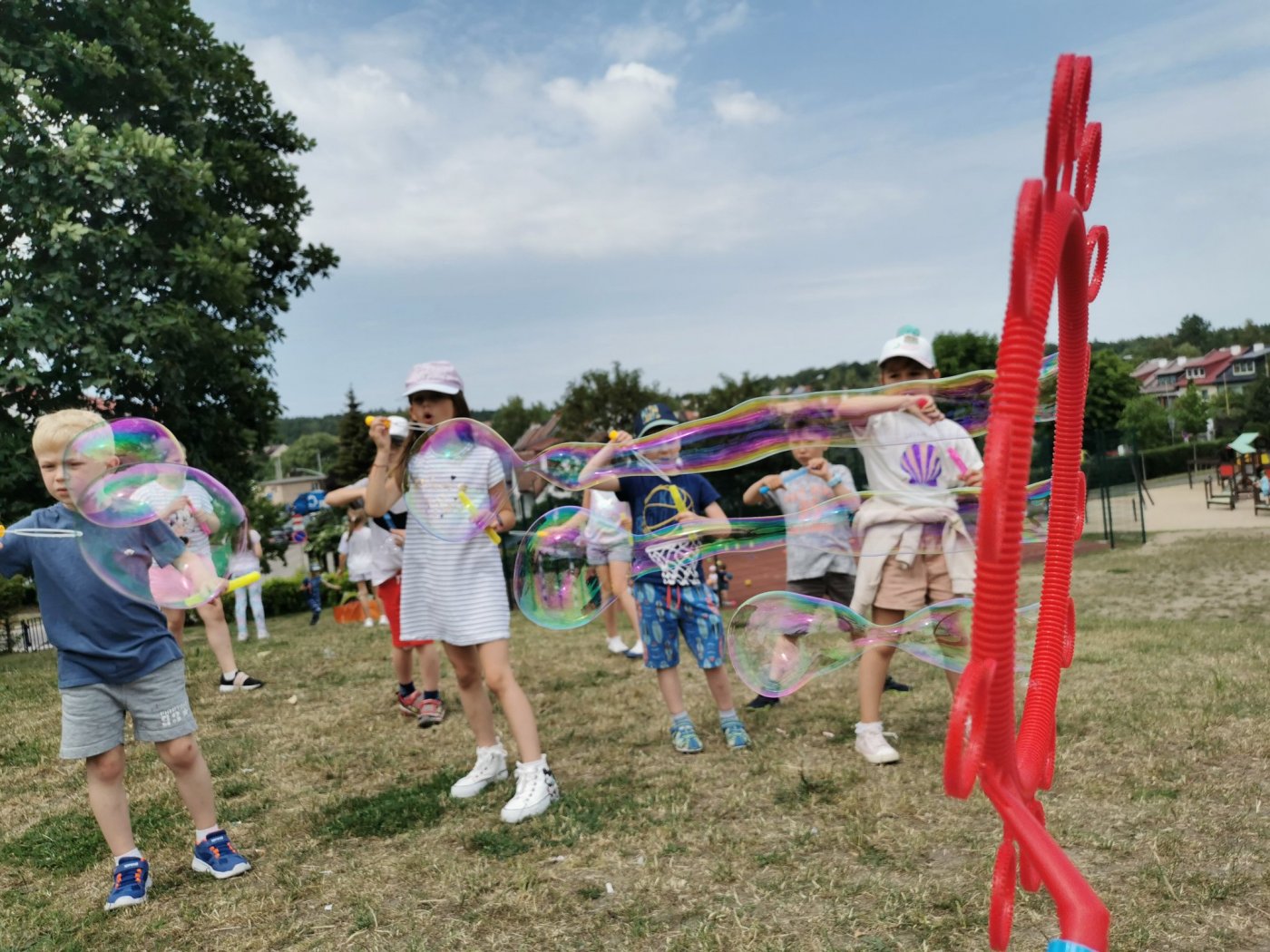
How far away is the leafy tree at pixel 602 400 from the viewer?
41.0 meters

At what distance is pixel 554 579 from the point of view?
4082mm

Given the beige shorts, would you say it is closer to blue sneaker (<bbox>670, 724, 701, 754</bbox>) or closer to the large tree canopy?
blue sneaker (<bbox>670, 724, 701, 754</bbox>)

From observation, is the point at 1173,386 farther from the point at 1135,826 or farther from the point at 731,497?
the point at 1135,826

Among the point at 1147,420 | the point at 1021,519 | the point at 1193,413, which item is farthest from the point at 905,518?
the point at 1193,413

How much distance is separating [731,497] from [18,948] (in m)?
8.81

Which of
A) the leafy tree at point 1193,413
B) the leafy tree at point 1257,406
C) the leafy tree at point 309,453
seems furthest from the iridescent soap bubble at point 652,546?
the leafy tree at point 309,453

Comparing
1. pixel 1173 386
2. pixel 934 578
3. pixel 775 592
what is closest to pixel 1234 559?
pixel 934 578

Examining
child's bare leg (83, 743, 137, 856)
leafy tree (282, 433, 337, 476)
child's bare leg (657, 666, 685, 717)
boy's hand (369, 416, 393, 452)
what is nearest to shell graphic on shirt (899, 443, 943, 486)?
child's bare leg (657, 666, 685, 717)

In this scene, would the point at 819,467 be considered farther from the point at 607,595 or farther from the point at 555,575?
the point at 607,595

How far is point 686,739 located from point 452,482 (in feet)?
5.99

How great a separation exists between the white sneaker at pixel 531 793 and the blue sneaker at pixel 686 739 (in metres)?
0.84

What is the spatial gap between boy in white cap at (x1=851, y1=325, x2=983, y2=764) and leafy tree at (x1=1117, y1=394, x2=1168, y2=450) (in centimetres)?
6072

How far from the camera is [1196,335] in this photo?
5030 inches

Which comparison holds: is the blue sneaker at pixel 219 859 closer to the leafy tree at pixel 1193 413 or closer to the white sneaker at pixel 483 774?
the white sneaker at pixel 483 774
